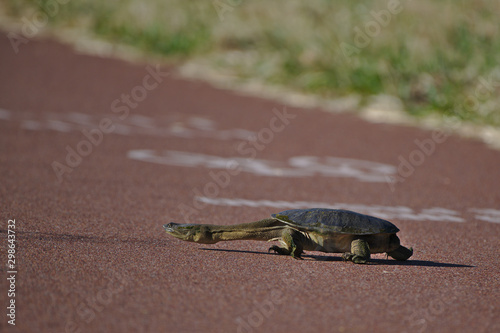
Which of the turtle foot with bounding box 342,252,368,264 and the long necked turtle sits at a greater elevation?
the long necked turtle

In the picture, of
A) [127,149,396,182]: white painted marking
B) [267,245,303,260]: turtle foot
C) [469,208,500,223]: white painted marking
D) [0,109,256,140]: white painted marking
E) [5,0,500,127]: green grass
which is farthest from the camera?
[5,0,500,127]: green grass

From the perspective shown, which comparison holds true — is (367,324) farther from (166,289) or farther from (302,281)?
(166,289)

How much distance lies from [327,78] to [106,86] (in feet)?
14.2

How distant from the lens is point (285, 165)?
7926mm

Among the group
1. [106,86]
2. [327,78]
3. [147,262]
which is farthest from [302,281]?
[106,86]

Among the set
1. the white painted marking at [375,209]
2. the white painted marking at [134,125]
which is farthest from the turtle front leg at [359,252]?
the white painted marking at [134,125]

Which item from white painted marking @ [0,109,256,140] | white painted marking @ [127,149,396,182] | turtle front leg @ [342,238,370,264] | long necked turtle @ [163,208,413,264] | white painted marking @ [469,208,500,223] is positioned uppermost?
white painted marking @ [0,109,256,140]

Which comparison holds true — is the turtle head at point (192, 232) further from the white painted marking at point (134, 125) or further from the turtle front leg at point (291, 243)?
the white painted marking at point (134, 125)

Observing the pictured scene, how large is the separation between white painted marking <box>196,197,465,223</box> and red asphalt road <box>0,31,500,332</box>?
0.02 m

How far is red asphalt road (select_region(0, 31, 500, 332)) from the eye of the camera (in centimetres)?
316

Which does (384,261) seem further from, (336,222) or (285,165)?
(285,165)

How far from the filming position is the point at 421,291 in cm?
359

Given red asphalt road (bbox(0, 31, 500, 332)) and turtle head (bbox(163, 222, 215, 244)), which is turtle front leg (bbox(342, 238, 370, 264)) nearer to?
red asphalt road (bbox(0, 31, 500, 332))

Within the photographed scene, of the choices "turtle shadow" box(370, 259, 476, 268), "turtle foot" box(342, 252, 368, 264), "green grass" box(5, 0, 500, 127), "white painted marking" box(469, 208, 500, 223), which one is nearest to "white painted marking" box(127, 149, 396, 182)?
"white painted marking" box(469, 208, 500, 223)
